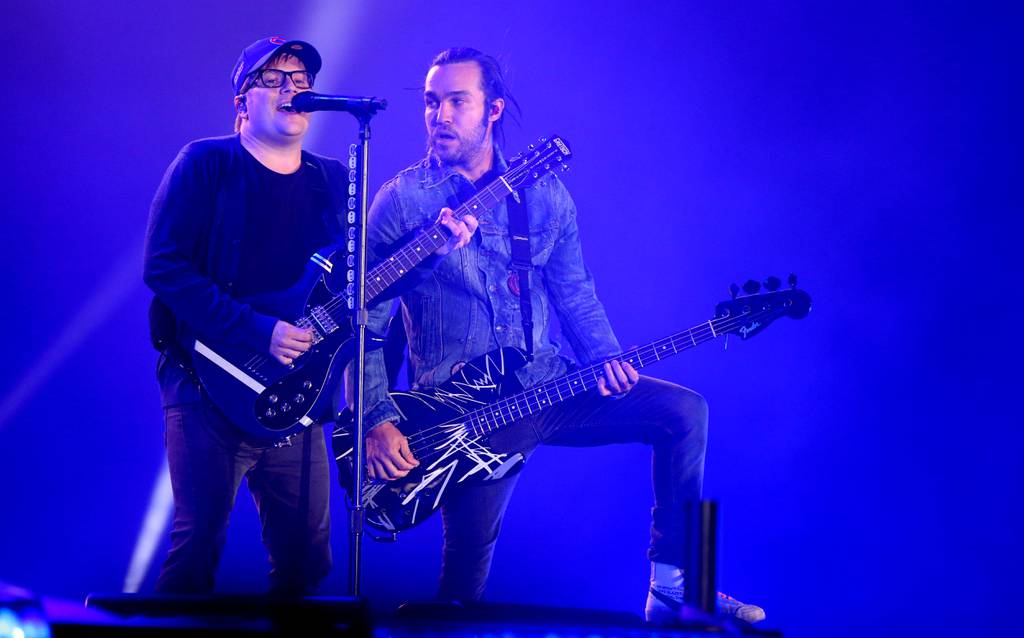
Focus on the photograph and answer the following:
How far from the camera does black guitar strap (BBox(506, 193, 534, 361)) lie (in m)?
4.24

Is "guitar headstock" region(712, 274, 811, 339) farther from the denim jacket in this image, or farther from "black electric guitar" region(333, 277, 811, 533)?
the denim jacket

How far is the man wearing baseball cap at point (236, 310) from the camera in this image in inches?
149

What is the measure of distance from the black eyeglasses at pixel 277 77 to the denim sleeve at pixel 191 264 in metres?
0.42

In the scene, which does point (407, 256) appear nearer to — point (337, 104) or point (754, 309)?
point (337, 104)

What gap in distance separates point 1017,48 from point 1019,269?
40.5 inches

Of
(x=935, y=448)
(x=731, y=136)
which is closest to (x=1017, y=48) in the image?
(x=731, y=136)

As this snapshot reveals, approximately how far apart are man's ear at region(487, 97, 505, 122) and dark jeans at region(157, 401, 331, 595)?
4.83 ft

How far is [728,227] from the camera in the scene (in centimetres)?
465

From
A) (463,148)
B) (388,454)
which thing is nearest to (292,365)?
(388,454)

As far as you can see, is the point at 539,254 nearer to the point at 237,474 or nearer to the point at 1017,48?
Answer: the point at 237,474

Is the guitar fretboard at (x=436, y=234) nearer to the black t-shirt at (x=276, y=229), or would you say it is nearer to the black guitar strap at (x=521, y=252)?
the black guitar strap at (x=521, y=252)

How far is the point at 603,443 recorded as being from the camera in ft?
13.8

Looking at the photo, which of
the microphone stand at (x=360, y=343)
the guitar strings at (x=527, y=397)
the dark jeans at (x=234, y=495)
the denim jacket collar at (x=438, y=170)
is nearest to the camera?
the microphone stand at (x=360, y=343)

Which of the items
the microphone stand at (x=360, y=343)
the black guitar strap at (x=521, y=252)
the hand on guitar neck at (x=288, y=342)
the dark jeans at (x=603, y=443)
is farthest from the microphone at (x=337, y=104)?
the dark jeans at (x=603, y=443)
